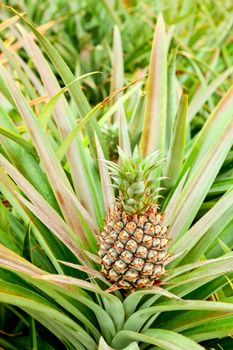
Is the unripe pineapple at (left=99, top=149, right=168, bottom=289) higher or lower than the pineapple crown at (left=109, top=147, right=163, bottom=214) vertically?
lower

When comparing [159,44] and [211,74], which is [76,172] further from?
[211,74]

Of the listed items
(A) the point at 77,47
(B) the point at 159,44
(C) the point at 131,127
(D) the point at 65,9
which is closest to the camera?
(B) the point at 159,44

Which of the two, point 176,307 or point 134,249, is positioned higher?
point 134,249

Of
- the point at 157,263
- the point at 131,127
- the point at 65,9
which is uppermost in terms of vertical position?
the point at 65,9

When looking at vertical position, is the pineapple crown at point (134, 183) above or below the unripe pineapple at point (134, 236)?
above

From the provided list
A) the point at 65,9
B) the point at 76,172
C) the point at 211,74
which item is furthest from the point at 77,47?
the point at 76,172
